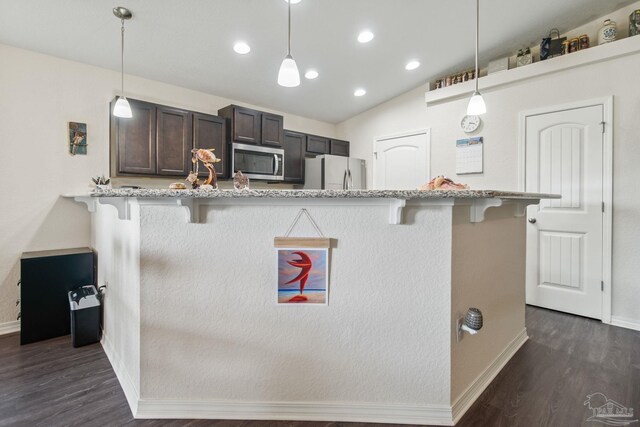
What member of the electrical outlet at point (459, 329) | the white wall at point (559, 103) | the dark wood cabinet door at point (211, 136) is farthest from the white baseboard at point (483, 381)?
the dark wood cabinet door at point (211, 136)

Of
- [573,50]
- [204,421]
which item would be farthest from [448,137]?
[204,421]

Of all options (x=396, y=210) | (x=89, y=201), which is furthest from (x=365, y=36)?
(x=89, y=201)

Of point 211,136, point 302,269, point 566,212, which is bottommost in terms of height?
point 302,269

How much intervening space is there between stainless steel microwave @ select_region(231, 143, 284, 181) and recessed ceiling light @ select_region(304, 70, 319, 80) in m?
0.95

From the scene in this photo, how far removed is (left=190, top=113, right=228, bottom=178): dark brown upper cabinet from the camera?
3.40 metres

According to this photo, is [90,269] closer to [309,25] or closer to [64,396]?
[64,396]

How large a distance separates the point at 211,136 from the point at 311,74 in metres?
1.36

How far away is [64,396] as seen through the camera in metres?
1.79

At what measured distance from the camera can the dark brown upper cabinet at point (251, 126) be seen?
367 centimetres

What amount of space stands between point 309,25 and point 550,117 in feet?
8.54

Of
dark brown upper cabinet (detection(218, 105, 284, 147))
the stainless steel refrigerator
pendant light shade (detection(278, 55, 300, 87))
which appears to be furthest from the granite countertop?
the stainless steel refrigerator

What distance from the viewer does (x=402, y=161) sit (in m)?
4.57

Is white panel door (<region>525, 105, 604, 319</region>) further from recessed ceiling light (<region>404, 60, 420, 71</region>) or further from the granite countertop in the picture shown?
the granite countertop

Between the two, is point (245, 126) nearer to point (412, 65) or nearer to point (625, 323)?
point (412, 65)
